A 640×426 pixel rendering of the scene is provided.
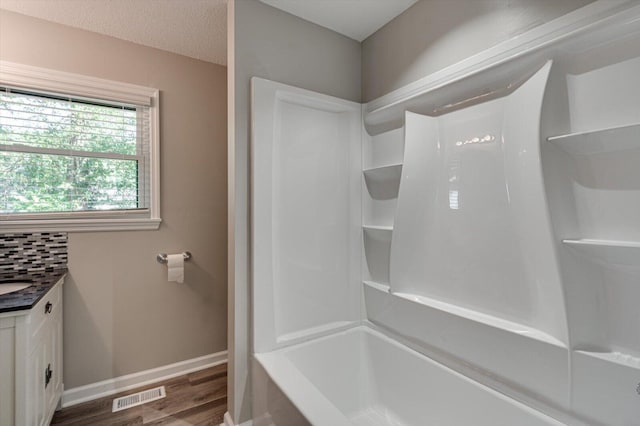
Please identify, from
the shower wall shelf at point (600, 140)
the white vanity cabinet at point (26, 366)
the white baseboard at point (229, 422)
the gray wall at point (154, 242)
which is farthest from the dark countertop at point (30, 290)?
the shower wall shelf at point (600, 140)

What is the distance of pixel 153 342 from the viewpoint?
2.29 meters

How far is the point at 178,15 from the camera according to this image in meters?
1.91

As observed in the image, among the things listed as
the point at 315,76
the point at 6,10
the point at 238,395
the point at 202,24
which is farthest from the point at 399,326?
the point at 6,10

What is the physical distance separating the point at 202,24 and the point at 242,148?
3.29ft

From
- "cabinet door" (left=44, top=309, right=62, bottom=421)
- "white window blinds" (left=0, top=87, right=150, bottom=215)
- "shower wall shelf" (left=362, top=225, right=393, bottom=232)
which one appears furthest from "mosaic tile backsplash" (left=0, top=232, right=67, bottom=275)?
"shower wall shelf" (left=362, top=225, right=393, bottom=232)

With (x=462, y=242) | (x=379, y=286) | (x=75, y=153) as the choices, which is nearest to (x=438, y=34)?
(x=462, y=242)

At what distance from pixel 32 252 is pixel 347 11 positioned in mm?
2535

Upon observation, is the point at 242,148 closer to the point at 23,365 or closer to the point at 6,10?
the point at 23,365

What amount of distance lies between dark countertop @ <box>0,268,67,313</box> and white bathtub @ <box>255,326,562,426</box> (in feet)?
3.67

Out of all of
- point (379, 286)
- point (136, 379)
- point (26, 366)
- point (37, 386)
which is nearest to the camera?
point (26, 366)

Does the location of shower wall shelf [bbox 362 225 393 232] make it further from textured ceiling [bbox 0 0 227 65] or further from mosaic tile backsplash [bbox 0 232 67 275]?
mosaic tile backsplash [bbox 0 232 67 275]

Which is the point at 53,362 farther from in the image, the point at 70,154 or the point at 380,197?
the point at 380,197

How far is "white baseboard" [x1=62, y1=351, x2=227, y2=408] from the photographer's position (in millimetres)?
2035

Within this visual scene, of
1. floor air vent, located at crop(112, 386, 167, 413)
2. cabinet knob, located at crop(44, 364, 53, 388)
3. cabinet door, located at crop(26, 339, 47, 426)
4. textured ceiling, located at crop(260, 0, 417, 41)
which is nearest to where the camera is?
cabinet door, located at crop(26, 339, 47, 426)
